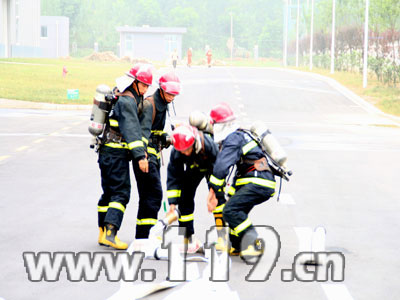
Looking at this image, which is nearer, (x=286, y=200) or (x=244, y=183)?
(x=244, y=183)

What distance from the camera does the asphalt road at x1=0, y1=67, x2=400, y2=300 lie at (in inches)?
268

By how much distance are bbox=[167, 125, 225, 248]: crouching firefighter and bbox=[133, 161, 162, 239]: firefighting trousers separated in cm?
28

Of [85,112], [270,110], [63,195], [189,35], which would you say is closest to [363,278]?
[63,195]

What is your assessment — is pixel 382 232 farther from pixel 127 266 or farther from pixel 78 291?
pixel 78 291

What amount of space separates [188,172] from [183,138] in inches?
30.0

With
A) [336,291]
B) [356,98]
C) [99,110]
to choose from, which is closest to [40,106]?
[356,98]

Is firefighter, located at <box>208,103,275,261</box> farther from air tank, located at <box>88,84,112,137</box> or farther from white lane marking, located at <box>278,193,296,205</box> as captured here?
white lane marking, located at <box>278,193,296,205</box>

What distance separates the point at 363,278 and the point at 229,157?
1619 mm

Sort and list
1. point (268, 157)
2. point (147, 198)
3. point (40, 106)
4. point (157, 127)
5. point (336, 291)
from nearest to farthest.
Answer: point (336, 291), point (268, 157), point (147, 198), point (157, 127), point (40, 106)

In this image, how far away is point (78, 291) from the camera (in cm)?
653

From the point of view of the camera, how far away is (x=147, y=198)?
27.0 ft

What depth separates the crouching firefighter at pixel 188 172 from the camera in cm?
764

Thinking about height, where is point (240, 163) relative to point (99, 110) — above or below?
below

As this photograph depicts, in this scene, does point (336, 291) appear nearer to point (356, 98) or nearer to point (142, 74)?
point (142, 74)
